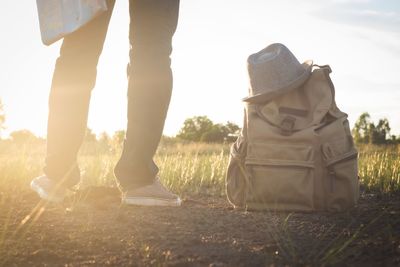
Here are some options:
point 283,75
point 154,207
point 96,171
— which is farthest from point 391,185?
point 96,171

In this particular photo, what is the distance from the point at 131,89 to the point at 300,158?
1.10m

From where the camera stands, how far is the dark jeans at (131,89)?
2.63 m

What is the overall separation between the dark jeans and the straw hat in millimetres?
561

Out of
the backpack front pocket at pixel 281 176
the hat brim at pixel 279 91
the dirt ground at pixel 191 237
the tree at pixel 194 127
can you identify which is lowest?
the dirt ground at pixel 191 237

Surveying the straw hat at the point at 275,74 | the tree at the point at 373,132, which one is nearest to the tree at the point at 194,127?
the tree at the point at 373,132

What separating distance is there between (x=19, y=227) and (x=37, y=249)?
40 centimetres

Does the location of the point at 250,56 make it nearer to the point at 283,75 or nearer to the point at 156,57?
the point at 283,75

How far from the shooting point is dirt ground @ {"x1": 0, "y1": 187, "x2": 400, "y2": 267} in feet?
5.04

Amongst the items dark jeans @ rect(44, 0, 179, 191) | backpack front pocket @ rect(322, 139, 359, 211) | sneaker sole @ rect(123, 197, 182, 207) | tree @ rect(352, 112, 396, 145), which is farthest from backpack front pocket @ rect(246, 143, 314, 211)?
tree @ rect(352, 112, 396, 145)

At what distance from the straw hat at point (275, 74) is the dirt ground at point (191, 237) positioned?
0.75 meters

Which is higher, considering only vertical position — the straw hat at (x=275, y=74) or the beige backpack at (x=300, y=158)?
the straw hat at (x=275, y=74)

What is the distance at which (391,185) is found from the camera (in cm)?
379

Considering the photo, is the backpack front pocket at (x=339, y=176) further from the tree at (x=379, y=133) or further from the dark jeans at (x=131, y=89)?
the tree at (x=379, y=133)

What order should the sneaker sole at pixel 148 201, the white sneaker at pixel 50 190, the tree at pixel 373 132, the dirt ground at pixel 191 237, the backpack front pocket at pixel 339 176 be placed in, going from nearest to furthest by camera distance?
the dirt ground at pixel 191 237
the backpack front pocket at pixel 339 176
the sneaker sole at pixel 148 201
the white sneaker at pixel 50 190
the tree at pixel 373 132
